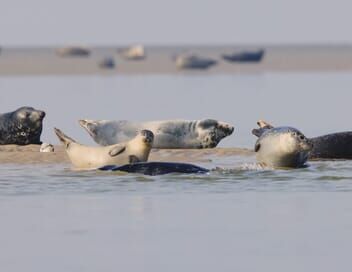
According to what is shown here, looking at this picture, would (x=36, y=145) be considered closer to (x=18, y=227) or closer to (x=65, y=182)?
Result: (x=65, y=182)

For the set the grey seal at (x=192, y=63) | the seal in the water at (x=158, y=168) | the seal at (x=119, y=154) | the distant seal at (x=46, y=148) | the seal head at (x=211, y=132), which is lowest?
the seal in the water at (x=158, y=168)

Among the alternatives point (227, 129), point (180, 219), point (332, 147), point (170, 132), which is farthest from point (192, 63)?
point (180, 219)

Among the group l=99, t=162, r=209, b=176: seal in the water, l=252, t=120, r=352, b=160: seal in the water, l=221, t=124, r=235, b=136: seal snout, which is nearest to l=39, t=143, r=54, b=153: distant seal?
l=221, t=124, r=235, b=136: seal snout

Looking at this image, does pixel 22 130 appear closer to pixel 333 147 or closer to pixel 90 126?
pixel 90 126

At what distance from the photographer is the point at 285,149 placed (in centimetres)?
1883

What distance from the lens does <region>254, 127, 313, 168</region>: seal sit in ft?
61.7

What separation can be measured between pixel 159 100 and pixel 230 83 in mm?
13979

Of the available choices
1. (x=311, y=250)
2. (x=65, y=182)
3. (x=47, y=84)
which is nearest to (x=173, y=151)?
(x=65, y=182)

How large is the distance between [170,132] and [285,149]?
4011 mm

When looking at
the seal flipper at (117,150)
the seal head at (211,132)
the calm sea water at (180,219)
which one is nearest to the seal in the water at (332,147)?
the calm sea water at (180,219)

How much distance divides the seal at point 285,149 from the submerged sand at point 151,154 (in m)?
1.95

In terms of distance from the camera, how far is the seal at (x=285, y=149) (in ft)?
61.7

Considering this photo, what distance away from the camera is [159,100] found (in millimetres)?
38656

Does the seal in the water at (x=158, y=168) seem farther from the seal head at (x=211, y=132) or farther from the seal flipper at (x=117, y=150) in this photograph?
the seal head at (x=211, y=132)
